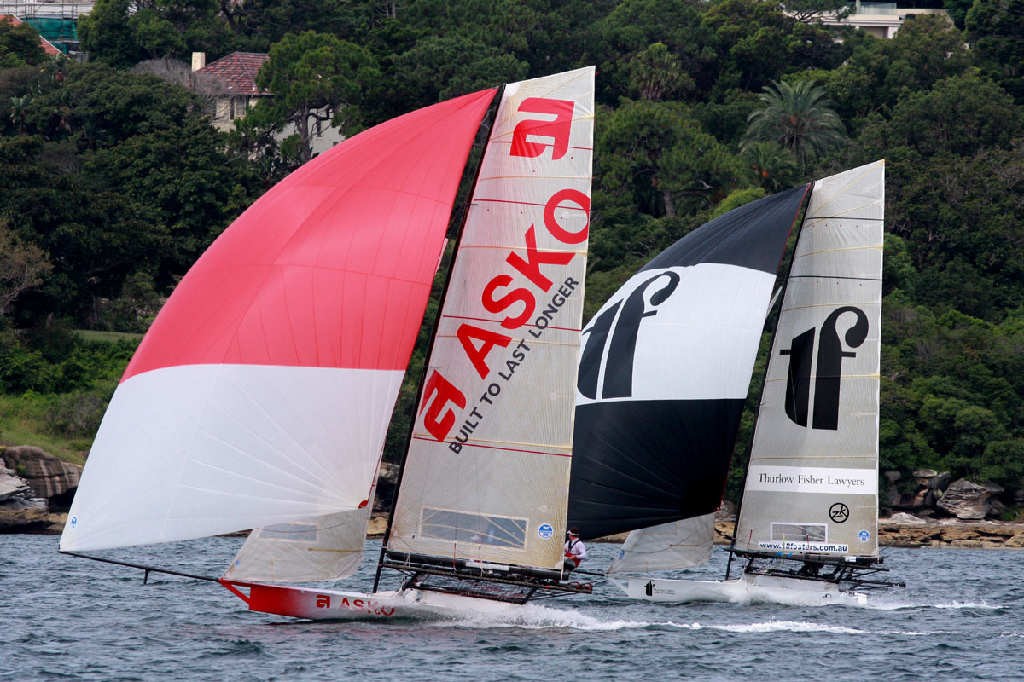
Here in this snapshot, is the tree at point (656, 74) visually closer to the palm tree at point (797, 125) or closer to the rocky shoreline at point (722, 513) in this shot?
the palm tree at point (797, 125)

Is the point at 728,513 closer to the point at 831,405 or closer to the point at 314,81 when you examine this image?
the point at 831,405

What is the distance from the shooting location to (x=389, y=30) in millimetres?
74000

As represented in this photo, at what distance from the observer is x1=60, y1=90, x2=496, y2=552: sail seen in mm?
17594

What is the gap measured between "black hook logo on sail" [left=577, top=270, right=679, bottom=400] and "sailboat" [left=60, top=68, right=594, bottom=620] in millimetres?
4404

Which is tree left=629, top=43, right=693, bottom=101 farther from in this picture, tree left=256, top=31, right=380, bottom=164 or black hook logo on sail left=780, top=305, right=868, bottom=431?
black hook logo on sail left=780, top=305, right=868, bottom=431

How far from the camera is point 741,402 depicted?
2486cm

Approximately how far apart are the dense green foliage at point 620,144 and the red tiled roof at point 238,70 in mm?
3394

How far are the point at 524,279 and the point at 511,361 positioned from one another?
936 millimetres

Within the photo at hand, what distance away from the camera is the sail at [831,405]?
25.8 m

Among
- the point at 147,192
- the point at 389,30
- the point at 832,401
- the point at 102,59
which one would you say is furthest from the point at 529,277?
the point at 102,59

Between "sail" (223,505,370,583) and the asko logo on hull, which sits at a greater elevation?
the asko logo on hull

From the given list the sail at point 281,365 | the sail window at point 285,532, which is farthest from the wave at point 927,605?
the sail at point 281,365

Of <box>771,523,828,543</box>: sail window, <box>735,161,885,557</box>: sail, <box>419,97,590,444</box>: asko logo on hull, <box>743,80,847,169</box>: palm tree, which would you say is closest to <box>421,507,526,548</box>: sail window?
<box>419,97,590,444</box>: asko logo on hull

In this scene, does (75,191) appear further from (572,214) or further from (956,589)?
(572,214)
